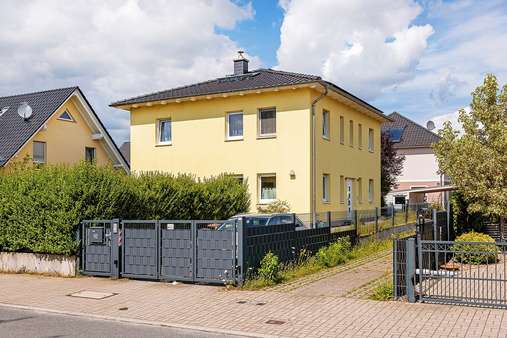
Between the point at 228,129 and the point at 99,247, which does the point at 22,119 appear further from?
the point at 99,247

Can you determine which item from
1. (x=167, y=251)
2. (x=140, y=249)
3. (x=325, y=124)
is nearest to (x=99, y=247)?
(x=140, y=249)

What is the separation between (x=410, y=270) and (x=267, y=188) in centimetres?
1442

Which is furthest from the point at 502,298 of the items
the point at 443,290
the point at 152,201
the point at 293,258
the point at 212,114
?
the point at 212,114

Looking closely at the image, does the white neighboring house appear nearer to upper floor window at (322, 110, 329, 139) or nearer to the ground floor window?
upper floor window at (322, 110, 329, 139)

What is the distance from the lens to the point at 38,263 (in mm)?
15062

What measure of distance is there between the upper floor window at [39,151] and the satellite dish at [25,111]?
4.79ft

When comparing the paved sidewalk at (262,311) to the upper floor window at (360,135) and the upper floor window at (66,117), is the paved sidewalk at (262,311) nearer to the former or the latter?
the upper floor window at (360,135)

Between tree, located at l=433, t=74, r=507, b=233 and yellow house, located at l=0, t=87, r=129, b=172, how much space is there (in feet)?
60.7

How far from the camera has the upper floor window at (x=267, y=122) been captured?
24406mm

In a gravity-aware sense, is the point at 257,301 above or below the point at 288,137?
below

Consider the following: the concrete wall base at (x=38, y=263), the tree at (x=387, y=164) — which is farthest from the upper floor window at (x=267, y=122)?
the tree at (x=387, y=164)

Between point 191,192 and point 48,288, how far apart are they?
8755 mm

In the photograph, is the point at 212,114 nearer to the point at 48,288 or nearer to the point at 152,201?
the point at 152,201

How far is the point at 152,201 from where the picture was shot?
62.2 feet
